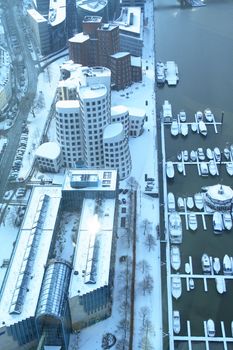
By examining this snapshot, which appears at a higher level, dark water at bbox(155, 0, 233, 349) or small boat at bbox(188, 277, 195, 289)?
dark water at bbox(155, 0, 233, 349)

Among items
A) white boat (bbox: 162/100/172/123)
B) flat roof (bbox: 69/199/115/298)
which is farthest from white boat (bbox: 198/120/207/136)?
flat roof (bbox: 69/199/115/298)

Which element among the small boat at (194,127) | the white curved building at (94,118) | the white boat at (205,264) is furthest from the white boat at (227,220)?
the small boat at (194,127)

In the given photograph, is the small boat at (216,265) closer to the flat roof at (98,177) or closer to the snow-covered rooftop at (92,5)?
the flat roof at (98,177)

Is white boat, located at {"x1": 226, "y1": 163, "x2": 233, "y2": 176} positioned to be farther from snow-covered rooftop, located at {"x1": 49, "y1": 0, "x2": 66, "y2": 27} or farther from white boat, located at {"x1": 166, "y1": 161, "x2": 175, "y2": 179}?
snow-covered rooftop, located at {"x1": 49, "y1": 0, "x2": 66, "y2": 27}

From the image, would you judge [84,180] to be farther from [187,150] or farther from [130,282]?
[187,150]

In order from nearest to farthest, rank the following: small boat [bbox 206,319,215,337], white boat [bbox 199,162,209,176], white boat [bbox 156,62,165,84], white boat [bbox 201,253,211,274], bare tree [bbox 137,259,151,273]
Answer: small boat [bbox 206,319,215,337] → bare tree [bbox 137,259,151,273] → white boat [bbox 201,253,211,274] → white boat [bbox 199,162,209,176] → white boat [bbox 156,62,165,84]

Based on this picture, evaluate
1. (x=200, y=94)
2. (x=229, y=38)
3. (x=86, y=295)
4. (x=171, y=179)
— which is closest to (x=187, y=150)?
(x=171, y=179)

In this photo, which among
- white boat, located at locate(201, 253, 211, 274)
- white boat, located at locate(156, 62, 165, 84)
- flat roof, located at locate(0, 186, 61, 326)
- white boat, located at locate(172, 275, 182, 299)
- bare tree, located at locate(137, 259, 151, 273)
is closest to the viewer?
flat roof, located at locate(0, 186, 61, 326)
